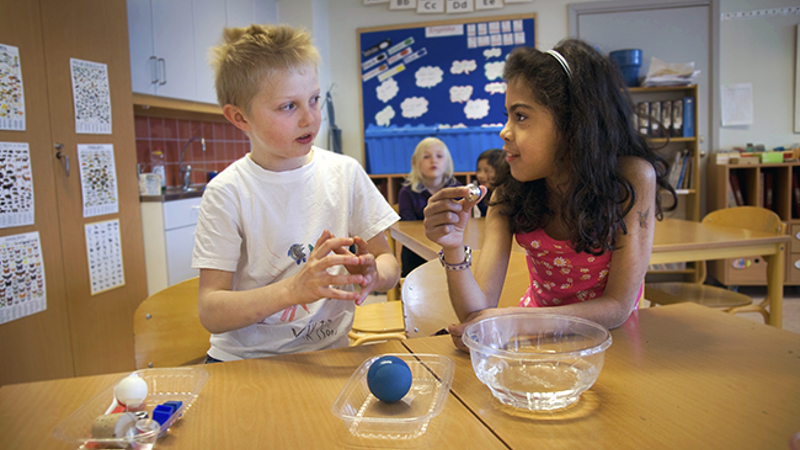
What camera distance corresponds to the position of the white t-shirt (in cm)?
114

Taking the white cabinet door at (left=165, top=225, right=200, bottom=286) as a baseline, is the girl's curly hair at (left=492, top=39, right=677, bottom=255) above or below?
above

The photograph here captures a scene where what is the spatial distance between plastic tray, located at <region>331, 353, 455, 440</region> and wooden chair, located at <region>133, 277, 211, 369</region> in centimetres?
70

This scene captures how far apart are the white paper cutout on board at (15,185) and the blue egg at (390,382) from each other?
83.9 inches

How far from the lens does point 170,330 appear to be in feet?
4.33

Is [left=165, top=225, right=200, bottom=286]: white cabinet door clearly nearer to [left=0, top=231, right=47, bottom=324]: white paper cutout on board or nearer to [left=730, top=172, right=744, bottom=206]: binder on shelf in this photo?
[left=0, top=231, right=47, bottom=324]: white paper cutout on board

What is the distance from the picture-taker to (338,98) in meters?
5.12

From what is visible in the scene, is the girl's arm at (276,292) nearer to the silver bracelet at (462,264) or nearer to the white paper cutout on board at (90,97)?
the silver bracelet at (462,264)

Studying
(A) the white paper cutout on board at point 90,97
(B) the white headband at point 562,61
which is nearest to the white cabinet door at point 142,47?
(A) the white paper cutout on board at point 90,97

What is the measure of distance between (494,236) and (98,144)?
2181 millimetres

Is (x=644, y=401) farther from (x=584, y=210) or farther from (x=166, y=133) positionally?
(x=166, y=133)

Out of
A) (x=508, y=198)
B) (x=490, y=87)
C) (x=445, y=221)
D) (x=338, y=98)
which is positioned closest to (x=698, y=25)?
(x=490, y=87)

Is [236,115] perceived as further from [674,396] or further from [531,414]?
[674,396]

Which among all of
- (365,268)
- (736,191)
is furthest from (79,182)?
(736,191)

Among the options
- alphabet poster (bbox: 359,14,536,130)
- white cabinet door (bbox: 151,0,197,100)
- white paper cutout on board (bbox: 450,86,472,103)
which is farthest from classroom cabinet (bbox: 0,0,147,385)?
white paper cutout on board (bbox: 450,86,472,103)
